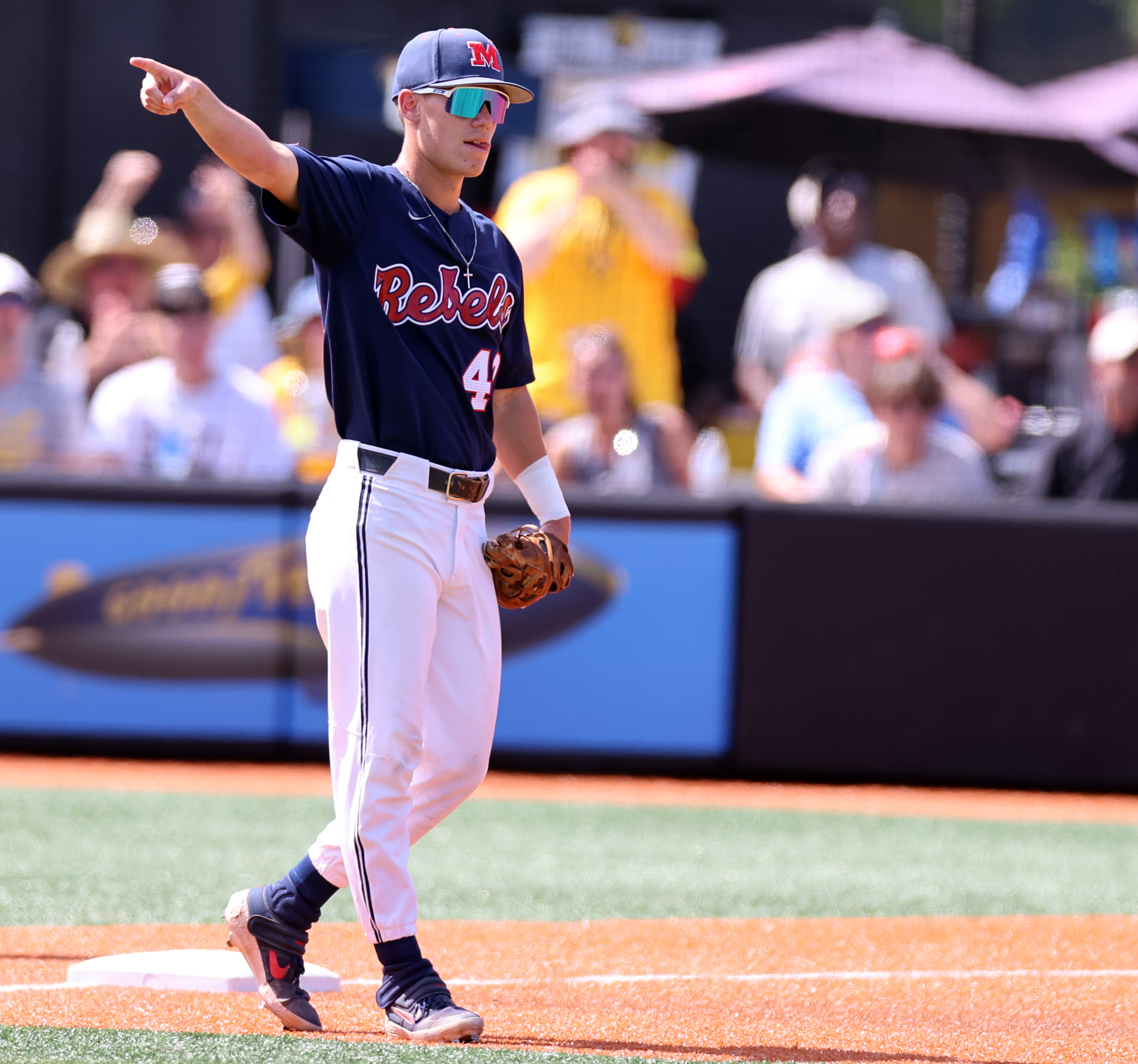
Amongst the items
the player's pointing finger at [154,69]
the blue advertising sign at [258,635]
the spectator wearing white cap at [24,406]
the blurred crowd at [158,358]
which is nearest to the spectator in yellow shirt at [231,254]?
the blurred crowd at [158,358]

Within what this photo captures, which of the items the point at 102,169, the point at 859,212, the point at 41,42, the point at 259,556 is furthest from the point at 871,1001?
the point at 41,42

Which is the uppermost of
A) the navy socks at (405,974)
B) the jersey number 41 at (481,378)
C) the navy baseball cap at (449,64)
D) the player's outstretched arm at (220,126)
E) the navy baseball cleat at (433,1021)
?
the navy baseball cap at (449,64)

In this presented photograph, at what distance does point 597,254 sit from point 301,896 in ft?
19.1

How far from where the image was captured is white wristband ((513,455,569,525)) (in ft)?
13.4

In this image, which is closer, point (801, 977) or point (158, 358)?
point (801, 977)

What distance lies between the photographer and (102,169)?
11.0 m

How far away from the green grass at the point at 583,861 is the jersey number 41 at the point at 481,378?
1.98 metres

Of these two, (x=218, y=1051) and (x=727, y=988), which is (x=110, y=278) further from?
(x=218, y=1051)

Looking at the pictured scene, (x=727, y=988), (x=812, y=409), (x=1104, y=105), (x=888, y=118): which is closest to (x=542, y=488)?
(x=727, y=988)

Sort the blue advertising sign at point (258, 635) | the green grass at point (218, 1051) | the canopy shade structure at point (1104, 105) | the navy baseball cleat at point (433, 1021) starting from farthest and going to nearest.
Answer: the canopy shade structure at point (1104, 105), the blue advertising sign at point (258, 635), the navy baseball cleat at point (433, 1021), the green grass at point (218, 1051)

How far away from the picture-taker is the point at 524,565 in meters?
3.90

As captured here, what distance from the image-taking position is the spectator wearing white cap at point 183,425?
8602 millimetres

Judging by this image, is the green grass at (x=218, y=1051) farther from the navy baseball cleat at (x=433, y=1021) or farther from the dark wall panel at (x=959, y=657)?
the dark wall panel at (x=959, y=657)

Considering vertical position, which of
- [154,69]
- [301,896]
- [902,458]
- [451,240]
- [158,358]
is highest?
[154,69]
